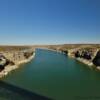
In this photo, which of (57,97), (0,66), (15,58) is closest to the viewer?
(57,97)

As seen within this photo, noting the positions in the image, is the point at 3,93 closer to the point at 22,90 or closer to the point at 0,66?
the point at 22,90

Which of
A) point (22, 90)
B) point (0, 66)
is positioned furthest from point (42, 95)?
point (0, 66)

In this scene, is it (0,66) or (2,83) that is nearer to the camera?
(2,83)

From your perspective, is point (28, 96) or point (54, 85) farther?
point (54, 85)

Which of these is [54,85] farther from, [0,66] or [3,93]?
[0,66]

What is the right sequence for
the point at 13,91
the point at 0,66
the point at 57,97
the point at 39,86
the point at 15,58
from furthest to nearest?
the point at 15,58
the point at 0,66
the point at 39,86
the point at 13,91
the point at 57,97

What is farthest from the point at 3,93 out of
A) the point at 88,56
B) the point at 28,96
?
the point at 88,56
